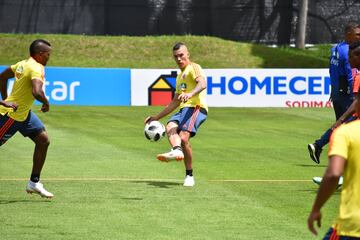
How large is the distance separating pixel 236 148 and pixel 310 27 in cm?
2204

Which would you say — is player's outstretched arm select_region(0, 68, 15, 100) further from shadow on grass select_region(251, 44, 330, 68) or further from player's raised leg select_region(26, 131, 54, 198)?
shadow on grass select_region(251, 44, 330, 68)

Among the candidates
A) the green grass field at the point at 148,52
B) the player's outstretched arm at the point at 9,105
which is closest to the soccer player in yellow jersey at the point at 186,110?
the player's outstretched arm at the point at 9,105

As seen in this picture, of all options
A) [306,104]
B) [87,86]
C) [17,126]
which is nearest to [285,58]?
[306,104]

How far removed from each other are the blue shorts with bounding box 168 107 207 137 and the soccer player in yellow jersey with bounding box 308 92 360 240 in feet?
26.9

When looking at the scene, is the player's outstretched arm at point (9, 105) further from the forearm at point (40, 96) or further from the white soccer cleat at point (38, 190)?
the white soccer cleat at point (38, 190)

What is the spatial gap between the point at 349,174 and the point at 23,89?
7.17m

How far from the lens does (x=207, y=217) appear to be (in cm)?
1195

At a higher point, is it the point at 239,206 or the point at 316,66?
the point at 239,206

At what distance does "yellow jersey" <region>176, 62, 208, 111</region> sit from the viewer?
15.1m

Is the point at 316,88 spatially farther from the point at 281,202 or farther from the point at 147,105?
the point at 281,202

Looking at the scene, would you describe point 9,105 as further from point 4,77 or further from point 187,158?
point 187,158

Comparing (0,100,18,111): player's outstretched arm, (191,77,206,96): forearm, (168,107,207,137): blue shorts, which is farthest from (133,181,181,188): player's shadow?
(0,100,18,111): player's outstretched arm

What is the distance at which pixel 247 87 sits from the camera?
32.7 meters

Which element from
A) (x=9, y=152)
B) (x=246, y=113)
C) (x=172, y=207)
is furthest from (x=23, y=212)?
(x=246, y=113)
